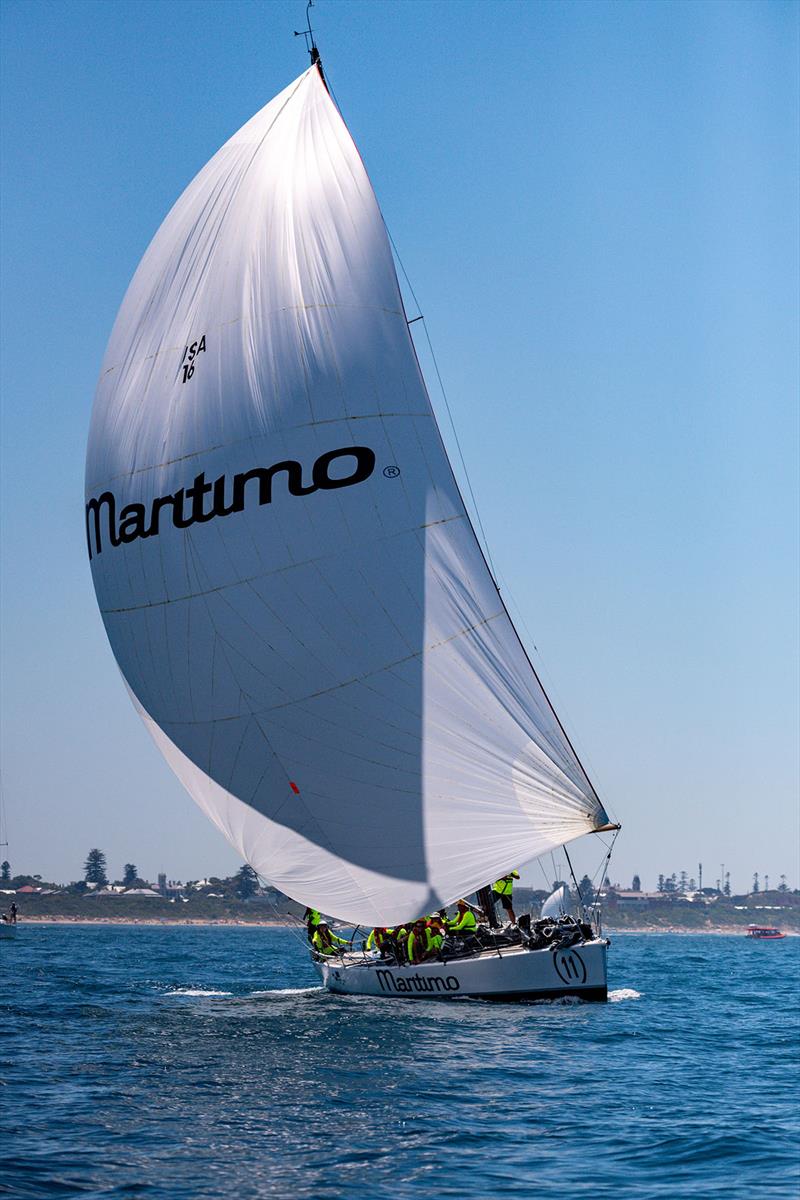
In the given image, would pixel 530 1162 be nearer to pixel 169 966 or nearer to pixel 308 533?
pixel 308 533

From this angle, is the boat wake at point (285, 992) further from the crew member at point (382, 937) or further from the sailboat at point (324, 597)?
the sailboat at point (324, 597)

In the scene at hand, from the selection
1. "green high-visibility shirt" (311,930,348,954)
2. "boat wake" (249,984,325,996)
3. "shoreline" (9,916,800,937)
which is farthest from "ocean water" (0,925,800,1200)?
"shoreline" (9,916,800,937)

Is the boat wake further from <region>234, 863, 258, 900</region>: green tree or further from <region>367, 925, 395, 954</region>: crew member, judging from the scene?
<region>234, 863, 258, 900</region>: green tree

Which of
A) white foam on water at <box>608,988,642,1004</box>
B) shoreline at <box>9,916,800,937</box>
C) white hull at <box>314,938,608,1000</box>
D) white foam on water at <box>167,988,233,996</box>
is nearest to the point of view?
white hull at <box>314,938,608,1000</box>

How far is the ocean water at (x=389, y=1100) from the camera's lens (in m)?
11.4

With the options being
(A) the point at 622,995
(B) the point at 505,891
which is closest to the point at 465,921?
(B) the point at 505,891

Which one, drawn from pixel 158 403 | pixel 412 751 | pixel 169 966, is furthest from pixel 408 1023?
pixel 169 966

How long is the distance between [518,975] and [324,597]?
8.24 m

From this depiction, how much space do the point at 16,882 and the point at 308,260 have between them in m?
168

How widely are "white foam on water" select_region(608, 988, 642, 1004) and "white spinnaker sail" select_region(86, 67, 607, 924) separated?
298 inches

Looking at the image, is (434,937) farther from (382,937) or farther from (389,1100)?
(389,1100)

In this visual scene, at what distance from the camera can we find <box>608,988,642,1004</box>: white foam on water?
28517mm

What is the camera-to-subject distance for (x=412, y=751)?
2181 cm

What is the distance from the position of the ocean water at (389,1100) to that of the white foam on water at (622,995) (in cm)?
150
